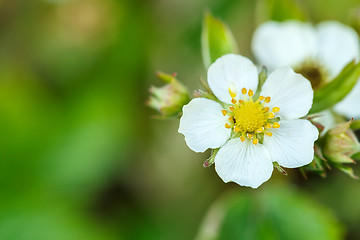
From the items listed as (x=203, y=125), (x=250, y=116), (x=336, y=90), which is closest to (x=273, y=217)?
(x=336, y=90)

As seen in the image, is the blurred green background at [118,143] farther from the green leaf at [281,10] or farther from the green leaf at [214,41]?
the green leaf at [214,41]

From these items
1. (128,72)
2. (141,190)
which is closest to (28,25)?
(128,72)

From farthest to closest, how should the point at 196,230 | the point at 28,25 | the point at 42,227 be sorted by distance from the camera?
the point at 28,25 → the point at 196,230 → the point at 42,227

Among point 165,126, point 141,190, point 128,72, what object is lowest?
point 141,190

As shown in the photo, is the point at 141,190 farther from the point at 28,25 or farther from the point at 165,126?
the point at 28,25

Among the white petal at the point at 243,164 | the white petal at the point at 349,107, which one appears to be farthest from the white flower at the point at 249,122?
the white petal at the point at 349,107

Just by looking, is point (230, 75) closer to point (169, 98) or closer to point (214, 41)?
point (169, 98)
